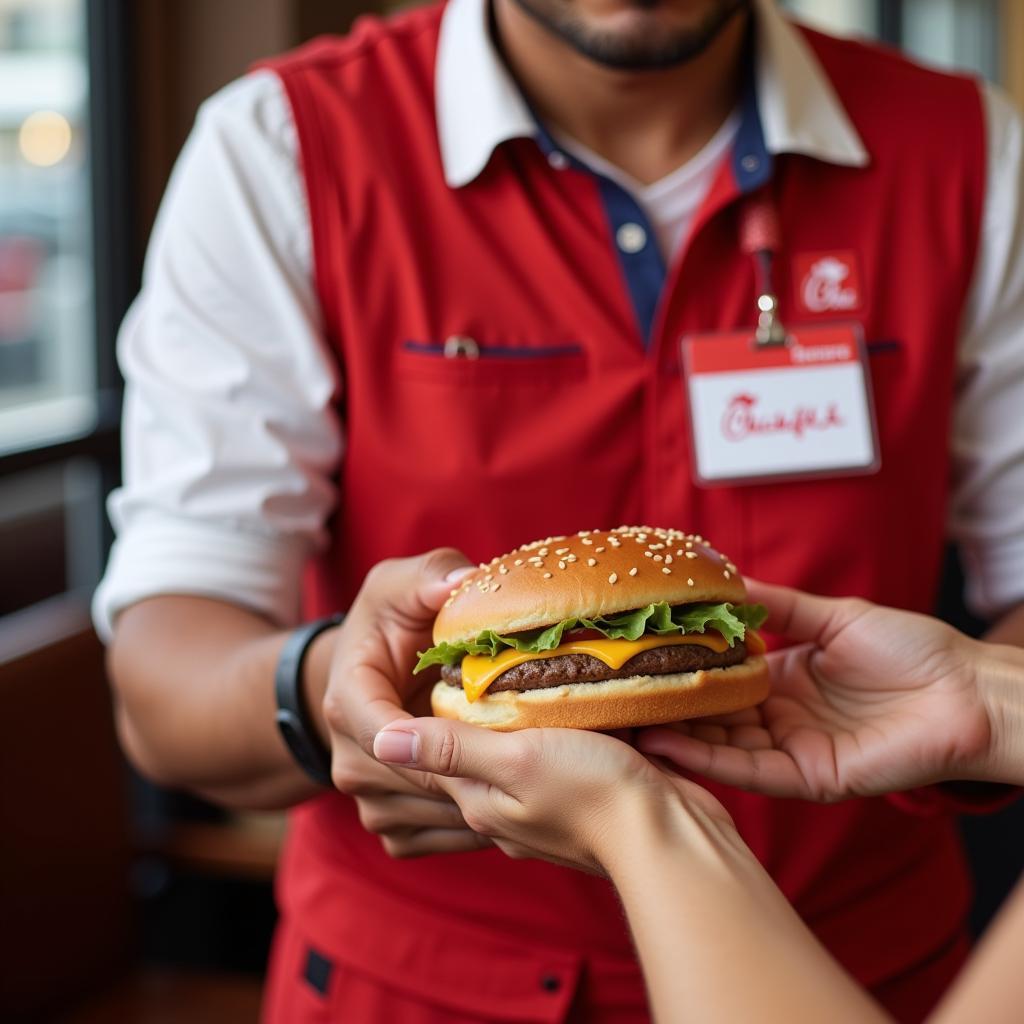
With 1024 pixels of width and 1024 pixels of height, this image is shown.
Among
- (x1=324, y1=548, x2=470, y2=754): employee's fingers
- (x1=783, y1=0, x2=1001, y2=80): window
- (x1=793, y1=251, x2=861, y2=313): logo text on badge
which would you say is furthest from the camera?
(x1=783, y1=0, x2=1001, y2=80): window

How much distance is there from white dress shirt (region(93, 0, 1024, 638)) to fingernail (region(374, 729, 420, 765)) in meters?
0.44

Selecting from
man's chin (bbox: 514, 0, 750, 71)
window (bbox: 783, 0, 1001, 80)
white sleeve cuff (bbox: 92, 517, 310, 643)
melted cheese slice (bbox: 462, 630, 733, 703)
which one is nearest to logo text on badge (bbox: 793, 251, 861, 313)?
man's chin (bbox: 514, 0, 750, 71)

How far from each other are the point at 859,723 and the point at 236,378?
763 millimetres

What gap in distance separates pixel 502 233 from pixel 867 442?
49cm

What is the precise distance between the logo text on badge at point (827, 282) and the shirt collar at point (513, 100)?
0.41ft

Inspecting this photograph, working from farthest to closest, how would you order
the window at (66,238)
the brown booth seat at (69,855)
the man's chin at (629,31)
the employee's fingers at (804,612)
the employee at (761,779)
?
1. the window at (66,238)
2. the brown booth seat at (69,855)
3. the man's chin at (629,31)
4. the employee's fingers at (804,612)
5. the employee at (761,779)

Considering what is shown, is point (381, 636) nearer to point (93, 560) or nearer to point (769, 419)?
point (769, 419)

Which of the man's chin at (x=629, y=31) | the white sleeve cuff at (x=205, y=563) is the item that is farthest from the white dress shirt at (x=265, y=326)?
the man's chin at (x=629, y=31)

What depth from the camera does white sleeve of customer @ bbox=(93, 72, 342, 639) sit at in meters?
1.49

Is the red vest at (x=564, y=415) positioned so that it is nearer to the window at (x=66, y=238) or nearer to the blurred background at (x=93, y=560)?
the blurred background at (x=93, y=560)

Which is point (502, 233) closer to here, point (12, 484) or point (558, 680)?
point (558, 680)

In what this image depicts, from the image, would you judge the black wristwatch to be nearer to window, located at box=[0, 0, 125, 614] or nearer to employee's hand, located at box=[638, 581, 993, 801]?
employee's hand, located at box=[638, 581, 993, 801]

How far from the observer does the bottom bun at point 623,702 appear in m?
1.24

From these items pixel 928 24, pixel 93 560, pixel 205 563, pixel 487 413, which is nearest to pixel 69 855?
pixel 93 560
